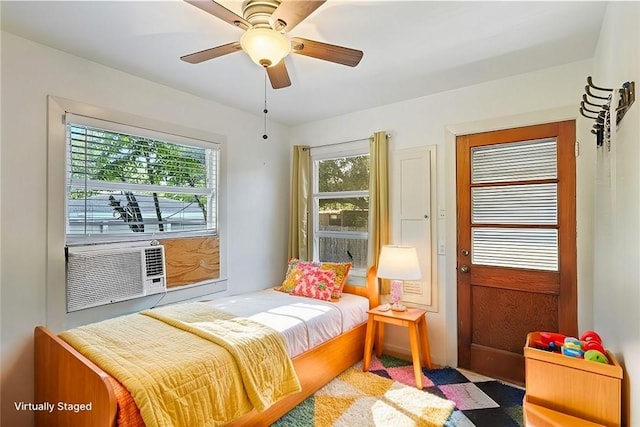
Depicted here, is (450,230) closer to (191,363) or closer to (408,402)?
(408,402)

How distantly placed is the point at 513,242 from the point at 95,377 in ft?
9.30

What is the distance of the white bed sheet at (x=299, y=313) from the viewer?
2299 millimetres

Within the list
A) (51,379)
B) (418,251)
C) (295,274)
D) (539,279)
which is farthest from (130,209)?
(539,279)

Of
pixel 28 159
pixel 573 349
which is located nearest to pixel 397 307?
pixel 573 349

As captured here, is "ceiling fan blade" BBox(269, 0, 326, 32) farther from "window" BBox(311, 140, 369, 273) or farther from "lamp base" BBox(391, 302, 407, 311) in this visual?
"lamp base" BBox(391, 302, 407, 311)

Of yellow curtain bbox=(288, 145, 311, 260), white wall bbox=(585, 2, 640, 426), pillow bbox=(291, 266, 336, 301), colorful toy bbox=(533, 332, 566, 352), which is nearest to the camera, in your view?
white wall bbox=(585, 2, 640, 426)

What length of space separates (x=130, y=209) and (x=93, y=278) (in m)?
0.58

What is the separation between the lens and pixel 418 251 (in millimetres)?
3020

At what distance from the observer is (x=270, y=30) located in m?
1.53

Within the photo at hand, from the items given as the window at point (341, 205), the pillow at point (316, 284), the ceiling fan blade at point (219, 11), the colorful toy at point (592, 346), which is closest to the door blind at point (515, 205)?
the colorful toy at point (592, 346)

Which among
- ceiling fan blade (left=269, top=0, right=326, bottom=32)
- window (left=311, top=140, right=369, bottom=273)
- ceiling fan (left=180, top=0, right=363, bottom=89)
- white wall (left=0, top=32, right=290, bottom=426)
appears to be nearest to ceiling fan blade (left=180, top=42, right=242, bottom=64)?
ceiling fan (left=180, top=0, right=363, bottom=89)

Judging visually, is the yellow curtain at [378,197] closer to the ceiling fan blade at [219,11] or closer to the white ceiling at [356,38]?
the white ceiling at [356,38]

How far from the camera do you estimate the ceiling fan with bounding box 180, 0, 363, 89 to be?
4.58ft

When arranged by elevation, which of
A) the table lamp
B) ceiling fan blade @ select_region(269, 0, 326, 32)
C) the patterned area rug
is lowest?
the patterned area rug
